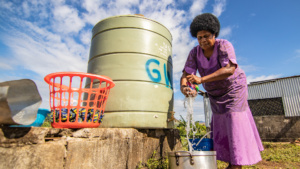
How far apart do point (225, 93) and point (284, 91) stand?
8.21m

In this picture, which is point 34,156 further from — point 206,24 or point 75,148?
point 206,24

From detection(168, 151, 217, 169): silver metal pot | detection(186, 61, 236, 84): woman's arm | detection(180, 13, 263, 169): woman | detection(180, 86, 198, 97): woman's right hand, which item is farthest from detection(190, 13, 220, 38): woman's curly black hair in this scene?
detection(168, 151, 217, 169): silver metal pot

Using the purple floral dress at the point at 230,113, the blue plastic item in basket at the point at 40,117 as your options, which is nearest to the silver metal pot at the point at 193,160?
the purple floral dress at the point at 230,113

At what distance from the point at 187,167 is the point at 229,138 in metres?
0.55

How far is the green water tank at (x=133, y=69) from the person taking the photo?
6.31ft

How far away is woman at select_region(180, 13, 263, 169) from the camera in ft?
5.29

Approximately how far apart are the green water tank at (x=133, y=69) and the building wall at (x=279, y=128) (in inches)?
284

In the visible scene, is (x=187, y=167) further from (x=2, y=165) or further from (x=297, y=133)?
(x=297, y=133)

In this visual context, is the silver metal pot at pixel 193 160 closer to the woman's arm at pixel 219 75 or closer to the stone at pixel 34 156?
the woman's arm at pixel 219 75

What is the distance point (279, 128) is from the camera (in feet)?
23.8

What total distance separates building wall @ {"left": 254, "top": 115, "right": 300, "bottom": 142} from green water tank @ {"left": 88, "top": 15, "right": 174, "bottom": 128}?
7.22 metres

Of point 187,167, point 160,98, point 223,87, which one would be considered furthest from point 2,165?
point 223,87

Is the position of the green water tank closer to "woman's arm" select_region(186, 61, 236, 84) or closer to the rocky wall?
the rocky wall

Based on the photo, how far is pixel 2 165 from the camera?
1.01m
